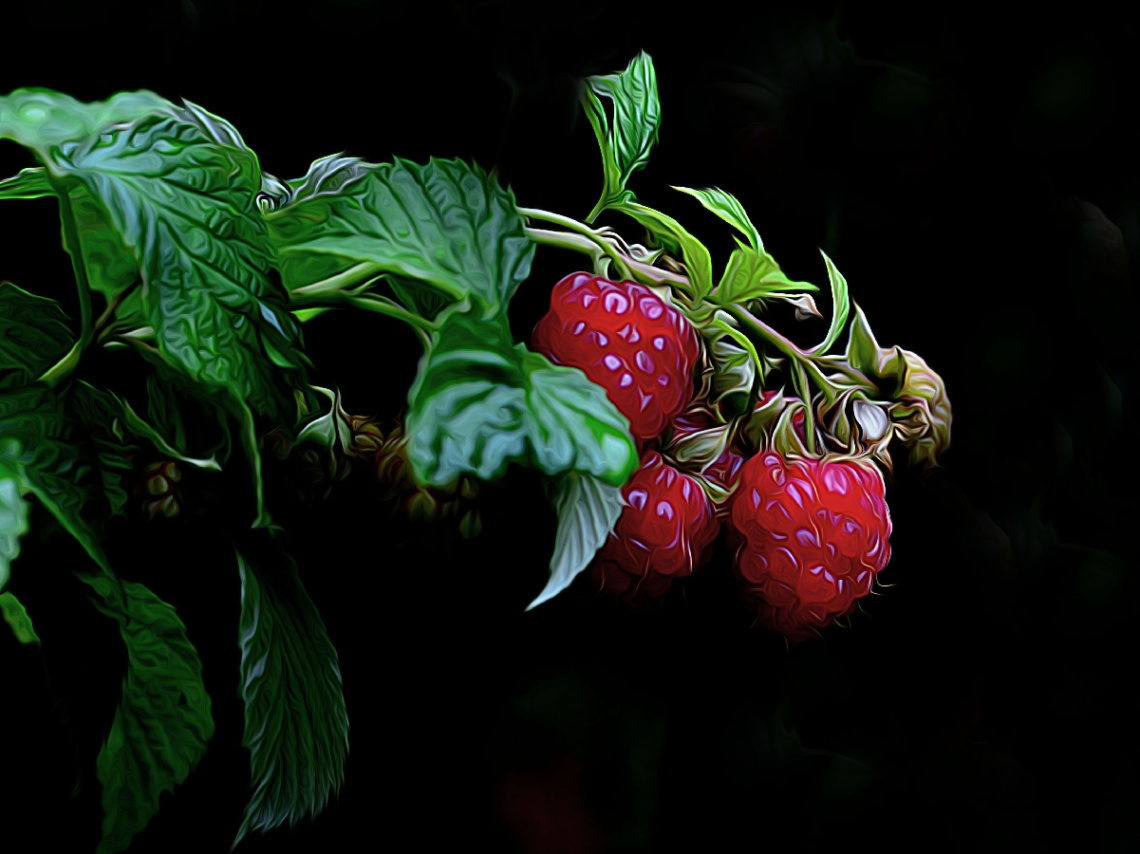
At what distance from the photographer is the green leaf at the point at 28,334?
1.35 ft

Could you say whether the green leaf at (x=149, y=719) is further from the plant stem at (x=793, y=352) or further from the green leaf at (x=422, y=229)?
the plant stem at (x=793, y=352)

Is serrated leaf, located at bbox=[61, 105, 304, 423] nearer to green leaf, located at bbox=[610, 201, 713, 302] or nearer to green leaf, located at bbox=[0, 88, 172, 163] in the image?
green leaf, located at bbox=[0, 88, 172, 163]

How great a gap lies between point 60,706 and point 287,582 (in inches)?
4.5

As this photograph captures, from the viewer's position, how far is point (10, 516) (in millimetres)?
311

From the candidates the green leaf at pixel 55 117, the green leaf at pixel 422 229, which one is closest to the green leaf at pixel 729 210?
the green leaf at pixel 422 229

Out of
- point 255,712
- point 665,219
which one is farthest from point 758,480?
point 255,712

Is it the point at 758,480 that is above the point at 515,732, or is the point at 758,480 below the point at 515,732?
above

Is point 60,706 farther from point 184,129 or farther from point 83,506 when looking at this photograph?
point 184,129

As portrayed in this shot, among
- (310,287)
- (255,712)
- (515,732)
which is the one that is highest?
(310,287)

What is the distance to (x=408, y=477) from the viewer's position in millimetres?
439

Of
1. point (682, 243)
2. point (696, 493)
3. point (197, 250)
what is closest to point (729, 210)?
point (682, 243)

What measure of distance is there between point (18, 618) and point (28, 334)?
0.41 feet

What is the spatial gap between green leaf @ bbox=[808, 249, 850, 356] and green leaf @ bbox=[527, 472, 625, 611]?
6.8 inches

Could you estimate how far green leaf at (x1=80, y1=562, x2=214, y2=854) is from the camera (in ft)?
1.33
